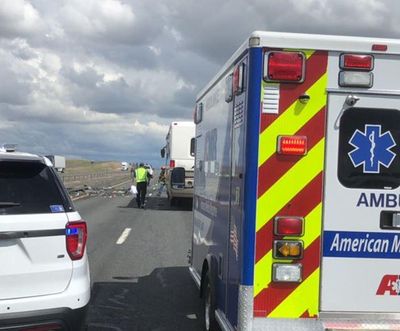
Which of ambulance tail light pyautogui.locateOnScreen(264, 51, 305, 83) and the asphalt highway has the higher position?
ambulance tail light pyautogui.locateOnScreen(264, 51, 305, 83)

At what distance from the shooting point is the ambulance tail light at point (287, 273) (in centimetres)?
429

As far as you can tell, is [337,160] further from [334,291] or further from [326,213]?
[334,291]

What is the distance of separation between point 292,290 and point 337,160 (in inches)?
39.8

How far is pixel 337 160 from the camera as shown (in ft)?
14.3

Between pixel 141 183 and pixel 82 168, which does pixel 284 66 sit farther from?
pixel 82 168

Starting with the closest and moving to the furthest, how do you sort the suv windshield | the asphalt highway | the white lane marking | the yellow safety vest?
the suv windshield
the asphalt highway
the white lane marking
the yellow safety vest

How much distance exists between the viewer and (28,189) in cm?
455

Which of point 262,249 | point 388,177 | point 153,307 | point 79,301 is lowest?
point 153,307

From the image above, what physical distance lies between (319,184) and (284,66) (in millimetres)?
901

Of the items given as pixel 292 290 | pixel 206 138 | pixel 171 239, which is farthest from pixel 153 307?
pixel 171 239

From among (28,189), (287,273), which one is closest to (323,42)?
(287,273)

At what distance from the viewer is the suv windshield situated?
4426 mm

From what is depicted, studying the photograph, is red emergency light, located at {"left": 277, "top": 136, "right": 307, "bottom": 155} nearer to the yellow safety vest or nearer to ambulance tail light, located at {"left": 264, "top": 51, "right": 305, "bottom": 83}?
ambulance tail light, located at {"left": 264, "top": 51, "right": 305, "bottom": 83}

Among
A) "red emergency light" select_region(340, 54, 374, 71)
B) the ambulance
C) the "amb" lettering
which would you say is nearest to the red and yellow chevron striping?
the ambulance
